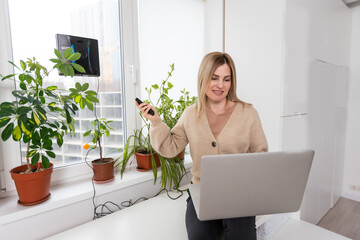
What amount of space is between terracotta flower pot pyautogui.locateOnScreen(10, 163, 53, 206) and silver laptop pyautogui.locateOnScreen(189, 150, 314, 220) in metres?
0.80

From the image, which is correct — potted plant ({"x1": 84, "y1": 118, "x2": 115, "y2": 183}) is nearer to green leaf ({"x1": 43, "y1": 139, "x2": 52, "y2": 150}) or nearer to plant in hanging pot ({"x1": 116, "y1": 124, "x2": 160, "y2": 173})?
plant in hanging pot ({"x1": 116, "y1": 124, "x2": 160, "y2": 173})

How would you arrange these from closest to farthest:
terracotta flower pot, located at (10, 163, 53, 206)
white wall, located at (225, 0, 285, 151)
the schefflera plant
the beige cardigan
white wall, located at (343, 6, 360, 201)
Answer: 1. the schefflera plant
2. terracotta flower pot, located at (10, 163, 53, 206)
3. the beige cardigan
4. white wall, located at (225, 0, 285, 151)
5. white wall, located at (343, 6, 360, 201)

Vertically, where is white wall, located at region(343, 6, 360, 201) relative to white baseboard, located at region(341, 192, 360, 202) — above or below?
above

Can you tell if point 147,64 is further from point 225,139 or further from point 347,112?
point 347,112

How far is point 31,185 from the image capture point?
104 cm

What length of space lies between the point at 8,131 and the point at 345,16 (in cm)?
309

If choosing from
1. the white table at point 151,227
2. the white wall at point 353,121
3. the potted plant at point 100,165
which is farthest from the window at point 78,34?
the white wall at point 353,121

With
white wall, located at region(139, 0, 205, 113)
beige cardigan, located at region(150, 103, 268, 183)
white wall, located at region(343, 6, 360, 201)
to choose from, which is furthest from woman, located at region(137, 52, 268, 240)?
white wall, located at region(343, 6, 360, 201)

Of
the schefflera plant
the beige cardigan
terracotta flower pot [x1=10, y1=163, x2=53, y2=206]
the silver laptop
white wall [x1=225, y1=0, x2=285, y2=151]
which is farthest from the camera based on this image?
white wall [x1=225, y1=0, x2=285, y2=151]

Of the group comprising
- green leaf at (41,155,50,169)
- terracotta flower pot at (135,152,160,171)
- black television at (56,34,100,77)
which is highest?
black television at (56,34,100,77)

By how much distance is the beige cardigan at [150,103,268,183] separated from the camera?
1171 millimetres

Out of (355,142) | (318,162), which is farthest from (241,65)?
(355,142)

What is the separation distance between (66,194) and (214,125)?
35.1 inches

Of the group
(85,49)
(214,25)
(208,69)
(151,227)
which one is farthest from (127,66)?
(151,227)
